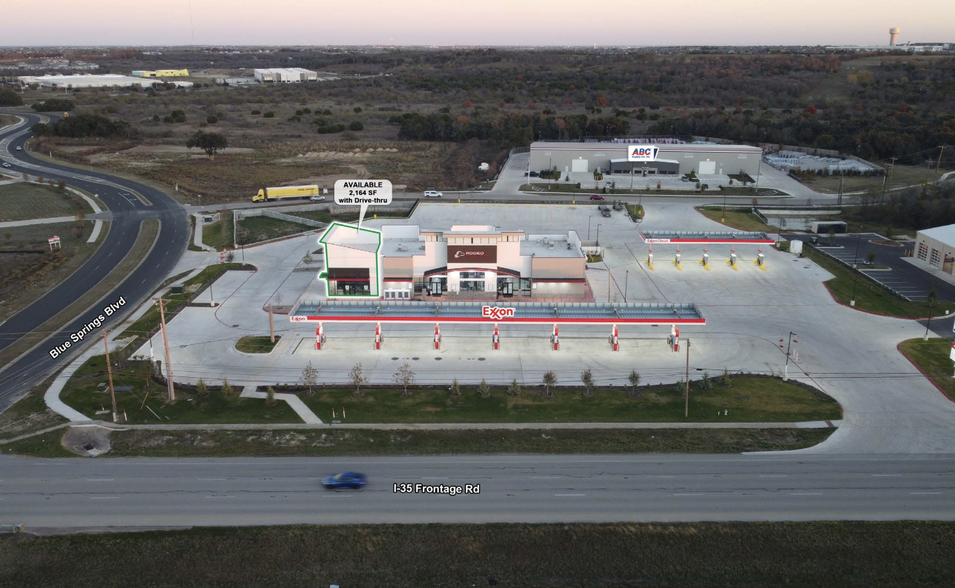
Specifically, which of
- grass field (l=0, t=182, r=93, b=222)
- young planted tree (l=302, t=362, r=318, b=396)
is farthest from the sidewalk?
grass field (l=0, t=182, r=93, b=222)

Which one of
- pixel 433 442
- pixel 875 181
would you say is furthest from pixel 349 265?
pixel 875 181

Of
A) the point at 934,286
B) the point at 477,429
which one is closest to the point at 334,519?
the point at 477,429

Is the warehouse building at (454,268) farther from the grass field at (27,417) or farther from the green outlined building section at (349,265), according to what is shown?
the grass field at (27,417)

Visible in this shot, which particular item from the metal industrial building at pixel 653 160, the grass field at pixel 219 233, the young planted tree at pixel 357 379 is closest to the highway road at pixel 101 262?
the grass field at pixel 219 233

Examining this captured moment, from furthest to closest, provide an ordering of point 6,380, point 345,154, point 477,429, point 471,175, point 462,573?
point 345,154, point 471,175, point 6,380, point 477,429, point 462,573

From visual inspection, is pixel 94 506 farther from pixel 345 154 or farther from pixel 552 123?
pixel 552 123

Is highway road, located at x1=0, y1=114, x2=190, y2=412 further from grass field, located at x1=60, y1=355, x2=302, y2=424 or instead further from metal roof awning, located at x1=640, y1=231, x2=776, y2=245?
metal roof awning, located at x1=640, y1=231, x2=776, y2=245

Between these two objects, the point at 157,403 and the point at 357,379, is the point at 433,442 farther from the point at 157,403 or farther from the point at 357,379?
the point at 157,403
